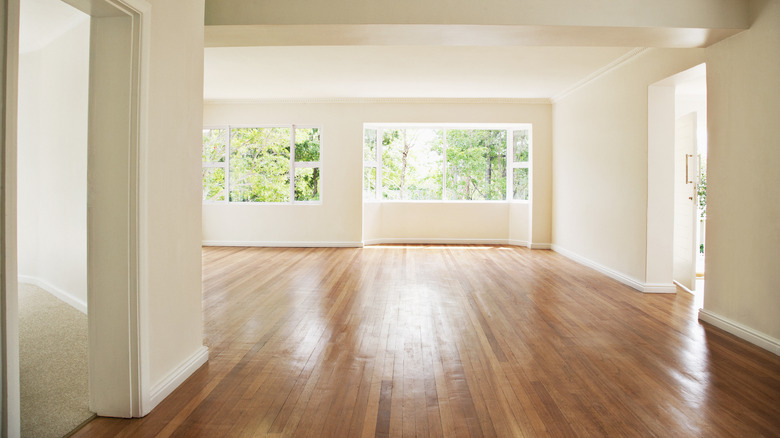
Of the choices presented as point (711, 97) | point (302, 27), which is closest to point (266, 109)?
point (302, 27)

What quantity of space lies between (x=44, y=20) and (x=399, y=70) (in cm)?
371

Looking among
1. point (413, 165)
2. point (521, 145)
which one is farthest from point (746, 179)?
point (413, 165)

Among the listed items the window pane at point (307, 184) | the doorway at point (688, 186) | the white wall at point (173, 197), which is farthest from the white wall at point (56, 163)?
the doorway at point (688, 186)

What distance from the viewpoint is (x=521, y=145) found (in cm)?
829

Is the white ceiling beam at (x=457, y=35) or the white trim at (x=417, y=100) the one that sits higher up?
the white trim at (x=417, y=100)

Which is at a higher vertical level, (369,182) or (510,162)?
(510,162)

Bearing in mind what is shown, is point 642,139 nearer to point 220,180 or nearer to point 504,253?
point 504,253

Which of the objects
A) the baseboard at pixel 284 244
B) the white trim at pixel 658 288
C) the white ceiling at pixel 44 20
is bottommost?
the white trim at pixel 658 288

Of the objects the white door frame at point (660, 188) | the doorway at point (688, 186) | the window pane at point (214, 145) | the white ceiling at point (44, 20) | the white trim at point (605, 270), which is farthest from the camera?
the window pane at point (214, 145)

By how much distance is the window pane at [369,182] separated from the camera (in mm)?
8484

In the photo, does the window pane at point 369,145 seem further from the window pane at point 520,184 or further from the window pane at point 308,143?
Answer: the window pane at point 520,184

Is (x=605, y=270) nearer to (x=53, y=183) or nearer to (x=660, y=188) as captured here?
(x=660, y=188)

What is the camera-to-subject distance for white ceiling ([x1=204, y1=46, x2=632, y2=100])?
503 cm

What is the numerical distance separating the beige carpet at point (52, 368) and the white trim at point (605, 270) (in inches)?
193
